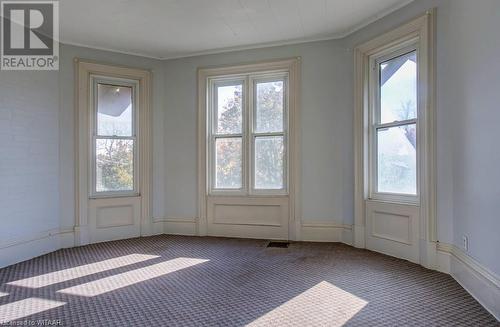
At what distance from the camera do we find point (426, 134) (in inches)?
124

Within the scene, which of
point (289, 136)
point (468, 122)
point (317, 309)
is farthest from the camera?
point (289, 136)

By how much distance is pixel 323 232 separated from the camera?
14.0 ft

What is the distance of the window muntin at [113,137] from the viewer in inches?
177

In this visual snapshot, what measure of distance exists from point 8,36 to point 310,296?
3901 millimetres

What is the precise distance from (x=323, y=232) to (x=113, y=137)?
3068 mm

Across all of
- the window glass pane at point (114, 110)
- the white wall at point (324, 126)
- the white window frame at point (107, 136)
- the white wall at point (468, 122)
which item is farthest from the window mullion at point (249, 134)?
the white wall at point (468, 122)

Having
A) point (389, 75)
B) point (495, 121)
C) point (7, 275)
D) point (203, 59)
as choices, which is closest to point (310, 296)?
point (495, 121)

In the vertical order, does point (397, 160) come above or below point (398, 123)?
below

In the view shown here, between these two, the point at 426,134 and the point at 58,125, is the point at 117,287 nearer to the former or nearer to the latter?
the point at 58,125

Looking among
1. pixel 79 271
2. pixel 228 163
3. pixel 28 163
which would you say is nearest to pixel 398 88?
pixel 228 163

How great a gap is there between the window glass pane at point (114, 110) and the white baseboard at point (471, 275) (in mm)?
4047

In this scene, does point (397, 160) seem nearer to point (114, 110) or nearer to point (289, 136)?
point (289, 136)

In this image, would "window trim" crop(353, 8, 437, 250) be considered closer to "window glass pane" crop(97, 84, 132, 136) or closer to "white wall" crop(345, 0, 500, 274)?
"white wall" crop(345, 0, 500, 274)

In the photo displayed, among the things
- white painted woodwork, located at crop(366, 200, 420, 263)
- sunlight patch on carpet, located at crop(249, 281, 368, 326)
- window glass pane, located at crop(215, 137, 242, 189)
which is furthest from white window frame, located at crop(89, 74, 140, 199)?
white painted woodwork, located at crop(366, 200, 420, 263)
